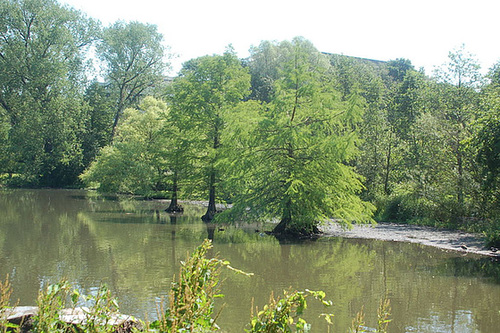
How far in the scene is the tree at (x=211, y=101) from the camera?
22516 mm

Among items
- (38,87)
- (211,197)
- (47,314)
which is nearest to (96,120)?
(38,87)

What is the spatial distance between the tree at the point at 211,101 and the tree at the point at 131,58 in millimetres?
26184

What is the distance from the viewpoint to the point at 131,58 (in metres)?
47.7

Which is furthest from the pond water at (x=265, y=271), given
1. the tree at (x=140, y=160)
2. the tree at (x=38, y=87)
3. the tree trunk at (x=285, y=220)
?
the tree at (x=38, y=87)

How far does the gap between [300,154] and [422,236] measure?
224 inches

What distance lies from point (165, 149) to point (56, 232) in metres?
9.78

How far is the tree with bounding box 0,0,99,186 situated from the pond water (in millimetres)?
23198

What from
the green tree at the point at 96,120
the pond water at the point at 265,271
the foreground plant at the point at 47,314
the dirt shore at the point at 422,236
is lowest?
the pond water at the point at 265,271

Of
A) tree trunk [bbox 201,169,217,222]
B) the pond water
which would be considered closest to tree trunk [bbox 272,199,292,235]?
the pond water

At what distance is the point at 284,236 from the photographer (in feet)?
59.5

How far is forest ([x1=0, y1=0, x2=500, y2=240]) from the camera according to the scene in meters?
17.1

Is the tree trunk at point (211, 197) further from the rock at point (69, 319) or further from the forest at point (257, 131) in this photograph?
the rock at point (69, 319)

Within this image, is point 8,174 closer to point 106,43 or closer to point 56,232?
point 106,43

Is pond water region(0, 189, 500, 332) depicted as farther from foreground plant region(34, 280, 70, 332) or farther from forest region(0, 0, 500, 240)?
foreground plant region(34, 280, 70, 332)
